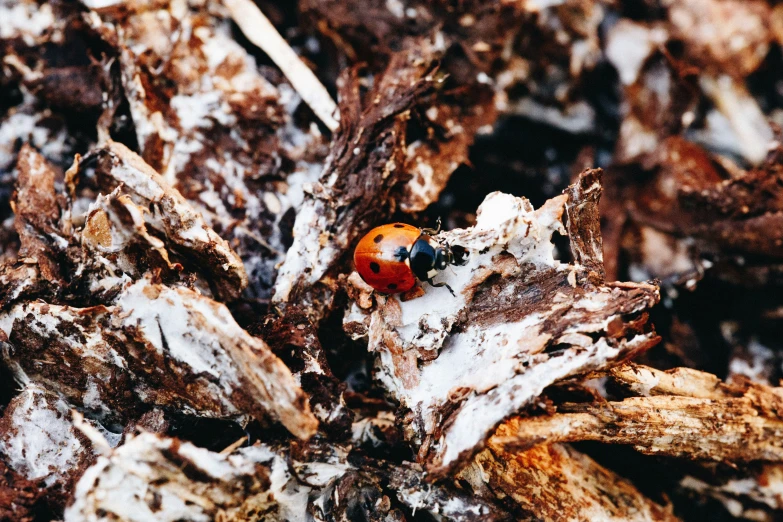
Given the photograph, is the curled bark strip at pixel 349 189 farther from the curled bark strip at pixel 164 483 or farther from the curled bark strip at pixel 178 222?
the curled bark strip at pixel 164 483

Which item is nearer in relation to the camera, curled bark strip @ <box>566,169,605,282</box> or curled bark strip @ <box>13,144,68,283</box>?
curled bark strip @ <box>566,169,605,282</box>

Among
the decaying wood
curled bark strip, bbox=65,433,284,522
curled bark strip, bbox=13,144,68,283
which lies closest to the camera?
curled bark strip, bbox=65,433,284,522

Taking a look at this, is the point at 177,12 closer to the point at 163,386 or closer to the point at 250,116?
the point at 250,116

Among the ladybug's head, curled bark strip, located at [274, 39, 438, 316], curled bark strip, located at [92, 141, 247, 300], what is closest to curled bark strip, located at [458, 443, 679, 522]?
the ladybug's head

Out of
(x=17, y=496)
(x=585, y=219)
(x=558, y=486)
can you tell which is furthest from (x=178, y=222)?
(x=558, y=486)

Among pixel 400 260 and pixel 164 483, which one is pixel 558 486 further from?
pixel 164 483

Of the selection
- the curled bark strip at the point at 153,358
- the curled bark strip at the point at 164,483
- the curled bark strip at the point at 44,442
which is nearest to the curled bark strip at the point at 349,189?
the curled bark strip at the point at 153,358

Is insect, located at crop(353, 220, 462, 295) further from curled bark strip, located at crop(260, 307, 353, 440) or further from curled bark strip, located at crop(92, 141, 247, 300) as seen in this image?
curled bark strip, located at crop(92, 141, 247, 300)
